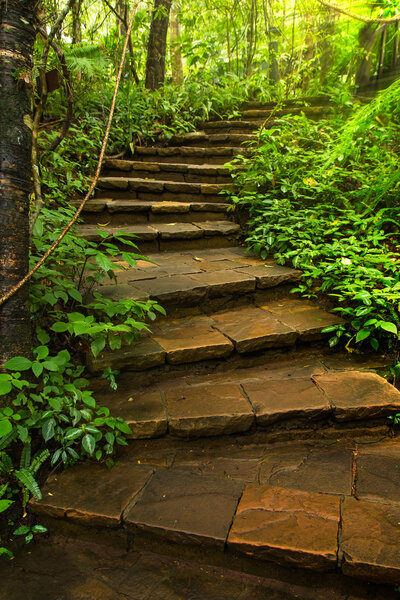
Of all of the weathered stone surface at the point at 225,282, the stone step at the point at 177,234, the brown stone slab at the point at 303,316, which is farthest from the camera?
→ the stone step at the point at 177,234

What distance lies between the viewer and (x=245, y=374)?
2.31 meters

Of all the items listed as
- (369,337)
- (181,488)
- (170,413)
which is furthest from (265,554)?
(369,337)

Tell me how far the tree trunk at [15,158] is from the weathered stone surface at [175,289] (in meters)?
1.03

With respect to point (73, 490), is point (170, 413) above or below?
above

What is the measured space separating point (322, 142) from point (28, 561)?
4.83 m

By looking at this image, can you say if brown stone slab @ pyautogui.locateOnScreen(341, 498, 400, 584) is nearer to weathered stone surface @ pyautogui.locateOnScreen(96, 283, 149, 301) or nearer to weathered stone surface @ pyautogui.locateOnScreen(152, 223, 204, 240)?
weathered stone surface @ pyautogui.locateOnScreen(96, 283, 149, 301)

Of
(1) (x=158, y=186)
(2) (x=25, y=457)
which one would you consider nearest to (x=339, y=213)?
(1) (x=158, y=186)

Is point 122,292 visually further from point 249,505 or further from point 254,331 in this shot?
point 249,505

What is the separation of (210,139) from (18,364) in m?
4.90

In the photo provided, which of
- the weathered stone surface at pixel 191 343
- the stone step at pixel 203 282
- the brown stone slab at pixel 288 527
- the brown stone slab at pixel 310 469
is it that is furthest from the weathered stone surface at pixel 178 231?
the brown stone slab at pixel 288 527

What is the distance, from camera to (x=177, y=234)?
3.77 m

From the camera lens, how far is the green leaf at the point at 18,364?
154 cm

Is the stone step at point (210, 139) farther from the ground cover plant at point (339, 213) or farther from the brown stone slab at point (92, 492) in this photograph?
the brown stone slab at point (92, 492)

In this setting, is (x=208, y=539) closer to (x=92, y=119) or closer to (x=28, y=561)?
(x=28, y=561)
